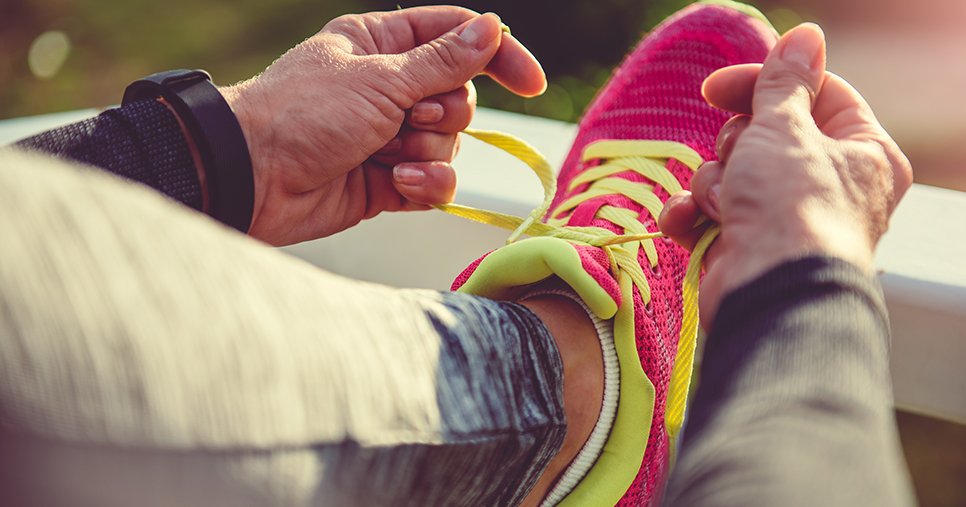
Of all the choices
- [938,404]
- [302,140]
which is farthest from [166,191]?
[938,404]

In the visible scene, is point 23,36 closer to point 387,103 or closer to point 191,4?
point 191,4

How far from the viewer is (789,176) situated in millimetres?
Result: 377

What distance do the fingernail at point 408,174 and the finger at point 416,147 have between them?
0.02 m

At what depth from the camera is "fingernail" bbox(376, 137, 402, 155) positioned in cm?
70

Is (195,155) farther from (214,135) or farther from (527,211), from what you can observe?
(527,211)

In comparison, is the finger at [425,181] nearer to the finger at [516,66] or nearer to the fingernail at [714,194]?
the finger at [516,66]

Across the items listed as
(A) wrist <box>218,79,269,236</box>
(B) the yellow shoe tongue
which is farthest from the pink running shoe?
(A) wrist <box>218,79,269,236</box>

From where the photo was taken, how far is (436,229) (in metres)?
0.93

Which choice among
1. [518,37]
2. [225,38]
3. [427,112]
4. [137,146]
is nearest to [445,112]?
[427,112]

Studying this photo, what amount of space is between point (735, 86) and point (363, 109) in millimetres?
345

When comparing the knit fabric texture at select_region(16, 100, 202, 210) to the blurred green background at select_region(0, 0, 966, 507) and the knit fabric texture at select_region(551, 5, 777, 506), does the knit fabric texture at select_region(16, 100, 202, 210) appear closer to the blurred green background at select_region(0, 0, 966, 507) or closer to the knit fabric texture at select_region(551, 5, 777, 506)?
the knit fabric texture at select_region(551, 5, 777, 506)

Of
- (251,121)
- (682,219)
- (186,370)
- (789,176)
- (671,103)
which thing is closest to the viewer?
(186,370)

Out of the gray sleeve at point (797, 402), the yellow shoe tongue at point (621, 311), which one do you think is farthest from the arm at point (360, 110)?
the gray sleeve at point (797, 402)

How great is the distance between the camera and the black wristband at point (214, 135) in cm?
57
